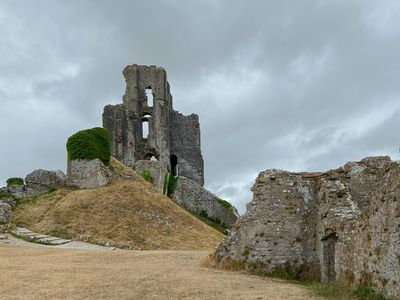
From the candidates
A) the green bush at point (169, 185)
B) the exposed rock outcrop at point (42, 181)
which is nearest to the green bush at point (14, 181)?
the exposed rock outcrop at point (42, 181)

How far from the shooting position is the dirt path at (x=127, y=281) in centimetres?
923

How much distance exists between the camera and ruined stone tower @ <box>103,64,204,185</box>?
2379 inches

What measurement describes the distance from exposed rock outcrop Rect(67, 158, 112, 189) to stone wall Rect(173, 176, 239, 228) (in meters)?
13.6

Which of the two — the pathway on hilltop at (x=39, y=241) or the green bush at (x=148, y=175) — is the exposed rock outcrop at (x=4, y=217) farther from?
the green bush at (x=148, y=175)

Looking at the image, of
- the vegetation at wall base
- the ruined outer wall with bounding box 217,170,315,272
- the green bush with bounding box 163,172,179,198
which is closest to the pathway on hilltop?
the ruined outer wall with bounding box 217,170,315,272

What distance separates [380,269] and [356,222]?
6.06ft

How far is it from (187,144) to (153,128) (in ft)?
15.6

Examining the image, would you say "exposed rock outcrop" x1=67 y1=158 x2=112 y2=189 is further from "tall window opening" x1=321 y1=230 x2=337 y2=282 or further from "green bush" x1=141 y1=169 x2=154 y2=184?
"tall window opening" x1=321 y1=230 x2=337 y2=282

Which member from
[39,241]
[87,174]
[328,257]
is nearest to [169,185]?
[87,174]

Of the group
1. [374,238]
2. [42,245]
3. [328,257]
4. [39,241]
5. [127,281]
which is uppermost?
[374,238]

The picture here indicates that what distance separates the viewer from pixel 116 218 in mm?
27953

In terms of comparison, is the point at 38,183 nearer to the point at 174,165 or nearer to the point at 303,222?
the point at 174,165

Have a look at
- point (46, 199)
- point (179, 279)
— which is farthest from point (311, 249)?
point (46, 199)

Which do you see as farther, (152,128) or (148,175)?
(152,128)
